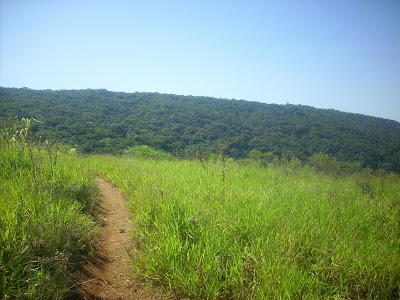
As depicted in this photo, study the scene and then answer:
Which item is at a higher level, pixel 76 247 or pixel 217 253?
pixel 217 253

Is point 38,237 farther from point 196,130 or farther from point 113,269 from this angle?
point 196,130

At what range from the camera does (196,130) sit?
3888cm

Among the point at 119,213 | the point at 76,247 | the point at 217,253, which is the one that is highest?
the point at 217,253

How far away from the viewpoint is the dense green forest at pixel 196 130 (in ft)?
82.1

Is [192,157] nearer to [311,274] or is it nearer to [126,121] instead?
[311,274]

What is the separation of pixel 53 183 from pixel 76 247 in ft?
6.06

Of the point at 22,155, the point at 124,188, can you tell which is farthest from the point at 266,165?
the point at 22,155

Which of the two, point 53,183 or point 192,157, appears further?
point 192,157

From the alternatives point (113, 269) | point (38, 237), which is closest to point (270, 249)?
point (113, 269)

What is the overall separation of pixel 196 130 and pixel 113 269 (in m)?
36.3

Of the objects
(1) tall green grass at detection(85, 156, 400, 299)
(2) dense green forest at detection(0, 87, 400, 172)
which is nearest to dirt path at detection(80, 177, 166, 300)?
(1) tall green grass at detection(85, 156, 400, 299)

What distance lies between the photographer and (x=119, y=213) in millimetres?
4887

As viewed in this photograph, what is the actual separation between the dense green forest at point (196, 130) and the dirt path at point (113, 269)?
14426mm

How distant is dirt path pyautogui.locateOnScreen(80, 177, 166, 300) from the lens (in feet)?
7.88
